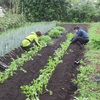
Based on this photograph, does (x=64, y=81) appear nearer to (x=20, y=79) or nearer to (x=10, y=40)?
(x=20, y=79)

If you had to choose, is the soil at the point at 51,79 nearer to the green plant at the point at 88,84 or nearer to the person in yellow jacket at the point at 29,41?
the green plant at the point at 88,84

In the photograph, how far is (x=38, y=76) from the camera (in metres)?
8.05

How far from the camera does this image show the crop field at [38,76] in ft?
21.4

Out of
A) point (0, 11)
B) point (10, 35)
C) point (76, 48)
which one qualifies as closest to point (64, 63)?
point (10, 35)

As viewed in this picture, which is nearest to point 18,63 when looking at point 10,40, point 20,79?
point 20,79

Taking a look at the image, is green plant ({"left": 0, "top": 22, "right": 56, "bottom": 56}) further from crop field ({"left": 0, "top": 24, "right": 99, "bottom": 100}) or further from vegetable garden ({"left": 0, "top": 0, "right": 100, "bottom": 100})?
crop field ({"left": 0, "top": 24, "right": 99, "bottom": 100})

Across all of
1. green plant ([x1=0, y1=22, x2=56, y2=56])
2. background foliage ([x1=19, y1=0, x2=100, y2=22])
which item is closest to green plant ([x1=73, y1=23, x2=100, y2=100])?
green plant ([x1=0, y1=22, x2=56, y2=56])

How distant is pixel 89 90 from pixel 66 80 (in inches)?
38.0

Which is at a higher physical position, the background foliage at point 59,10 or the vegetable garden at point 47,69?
the vegetable garden at point 47,69

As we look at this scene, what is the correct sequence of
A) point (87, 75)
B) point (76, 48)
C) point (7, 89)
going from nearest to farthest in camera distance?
1. point (7, 89)
2. point (87, 75)
3. point (76, 48)

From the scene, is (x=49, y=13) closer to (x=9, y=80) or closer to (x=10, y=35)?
(x=10, y=35)

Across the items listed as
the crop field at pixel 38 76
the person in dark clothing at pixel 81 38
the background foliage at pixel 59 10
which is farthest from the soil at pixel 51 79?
the background foliage at pixel 59 10

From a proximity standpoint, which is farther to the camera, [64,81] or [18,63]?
[18,63]

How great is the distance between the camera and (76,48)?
494 inches
